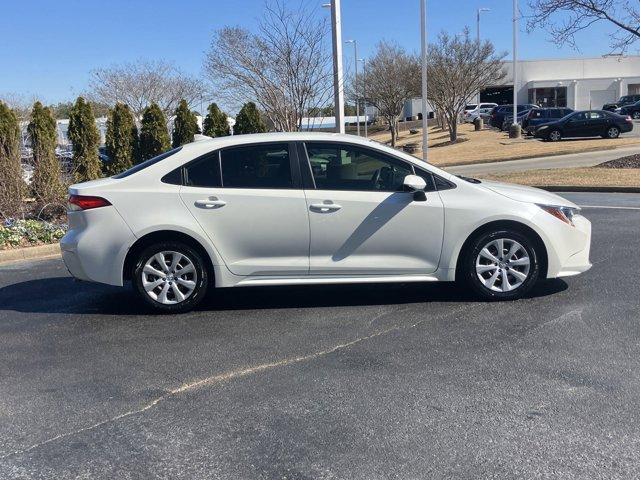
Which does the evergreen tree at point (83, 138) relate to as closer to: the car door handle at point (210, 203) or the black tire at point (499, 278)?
the car door handle at point (210, 203)

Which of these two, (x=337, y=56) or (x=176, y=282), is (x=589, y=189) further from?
(x=176, y=282)

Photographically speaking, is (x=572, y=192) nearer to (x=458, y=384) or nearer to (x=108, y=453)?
(x=458, y=384)

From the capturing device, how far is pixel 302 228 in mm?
5965

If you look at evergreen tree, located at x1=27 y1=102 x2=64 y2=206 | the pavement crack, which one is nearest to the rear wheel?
evergreen tree, located at x1=27 y1=102 x2=64 y2=206

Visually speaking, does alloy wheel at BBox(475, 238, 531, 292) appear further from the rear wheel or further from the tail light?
the rear wheel

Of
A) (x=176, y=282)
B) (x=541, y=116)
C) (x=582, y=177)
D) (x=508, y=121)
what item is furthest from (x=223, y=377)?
(x=508, y=121)

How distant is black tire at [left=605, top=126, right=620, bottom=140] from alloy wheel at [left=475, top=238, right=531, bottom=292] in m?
29.4

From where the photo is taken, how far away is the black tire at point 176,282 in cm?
595

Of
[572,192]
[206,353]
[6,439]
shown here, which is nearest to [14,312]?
[206,353]

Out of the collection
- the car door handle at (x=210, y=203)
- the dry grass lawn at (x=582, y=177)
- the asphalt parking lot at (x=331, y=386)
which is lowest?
the asphalt parking lot at (x=331, y=386)

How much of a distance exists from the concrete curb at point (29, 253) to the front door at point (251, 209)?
15.0 ft

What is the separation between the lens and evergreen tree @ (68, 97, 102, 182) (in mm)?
14914

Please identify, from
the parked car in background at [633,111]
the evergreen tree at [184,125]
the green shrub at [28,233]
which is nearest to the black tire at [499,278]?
the green shrub at [28,233]

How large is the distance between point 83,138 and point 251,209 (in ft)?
34.0
